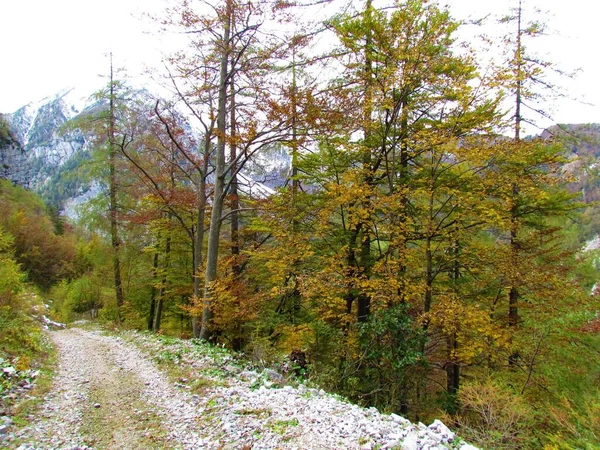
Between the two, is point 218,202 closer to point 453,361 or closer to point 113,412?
point 113,412

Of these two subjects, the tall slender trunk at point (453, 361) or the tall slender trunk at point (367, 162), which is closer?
the tall slender trunk at point (453, 361)

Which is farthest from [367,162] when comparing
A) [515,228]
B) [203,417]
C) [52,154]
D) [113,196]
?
[52,154]

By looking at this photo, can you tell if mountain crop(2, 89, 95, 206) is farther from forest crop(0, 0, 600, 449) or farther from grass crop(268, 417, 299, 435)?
grass crop(268, 417, 299, 435)

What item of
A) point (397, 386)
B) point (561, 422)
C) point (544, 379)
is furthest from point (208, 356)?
point (544, 379)

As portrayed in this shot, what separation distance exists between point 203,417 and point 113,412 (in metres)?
1.33

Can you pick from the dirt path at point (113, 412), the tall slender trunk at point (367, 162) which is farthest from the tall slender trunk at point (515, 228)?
the dirt path at point (113, 412)

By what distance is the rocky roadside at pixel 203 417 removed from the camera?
376 centimetres

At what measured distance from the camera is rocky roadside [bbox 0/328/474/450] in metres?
3.76

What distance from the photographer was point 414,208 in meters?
9.55

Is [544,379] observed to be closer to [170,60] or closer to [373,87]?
[373,87]

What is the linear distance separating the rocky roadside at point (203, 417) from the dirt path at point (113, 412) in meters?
0.01

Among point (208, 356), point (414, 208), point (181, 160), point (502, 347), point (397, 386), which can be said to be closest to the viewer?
point (208, 356)

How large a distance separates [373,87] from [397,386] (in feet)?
24.1

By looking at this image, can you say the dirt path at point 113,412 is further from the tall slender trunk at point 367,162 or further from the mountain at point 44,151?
the mountain at point 44,151
